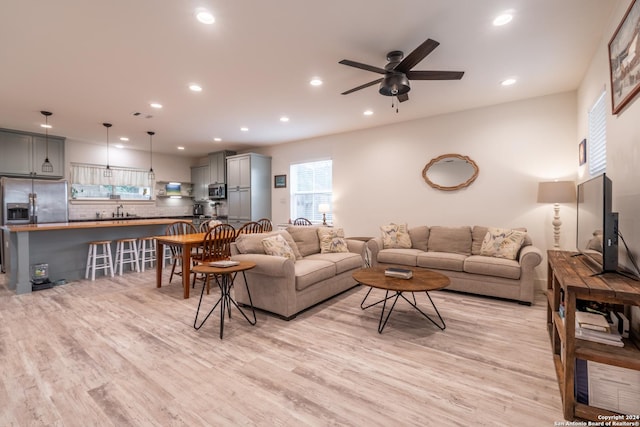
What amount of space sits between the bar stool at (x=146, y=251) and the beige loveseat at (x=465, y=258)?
4.16 m

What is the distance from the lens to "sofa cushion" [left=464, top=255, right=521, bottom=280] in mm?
3480

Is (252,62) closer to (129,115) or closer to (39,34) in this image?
(39,34)

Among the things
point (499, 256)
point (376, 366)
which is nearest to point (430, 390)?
point (376, 366)

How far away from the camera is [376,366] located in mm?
2162

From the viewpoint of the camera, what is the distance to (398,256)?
171 inches

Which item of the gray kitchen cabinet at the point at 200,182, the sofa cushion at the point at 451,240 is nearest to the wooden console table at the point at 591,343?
the sofa cushion at the point at 451,240

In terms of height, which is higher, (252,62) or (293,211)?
(252,62)

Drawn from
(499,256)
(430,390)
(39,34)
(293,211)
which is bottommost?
(430,390)

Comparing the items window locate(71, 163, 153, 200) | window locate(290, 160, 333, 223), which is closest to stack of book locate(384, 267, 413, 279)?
window locate(290, 160, 333, 223)

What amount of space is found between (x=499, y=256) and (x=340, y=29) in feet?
11.0

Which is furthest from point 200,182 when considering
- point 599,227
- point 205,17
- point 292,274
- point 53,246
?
point 599,227

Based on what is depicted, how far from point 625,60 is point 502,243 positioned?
2.36 metres

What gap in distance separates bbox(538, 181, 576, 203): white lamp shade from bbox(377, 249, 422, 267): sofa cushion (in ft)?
5.78

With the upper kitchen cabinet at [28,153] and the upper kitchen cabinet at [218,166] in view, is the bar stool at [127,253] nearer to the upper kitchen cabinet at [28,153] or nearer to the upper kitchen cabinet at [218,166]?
the upper kitchen cabinet at [28,153]
